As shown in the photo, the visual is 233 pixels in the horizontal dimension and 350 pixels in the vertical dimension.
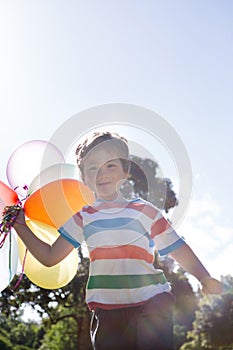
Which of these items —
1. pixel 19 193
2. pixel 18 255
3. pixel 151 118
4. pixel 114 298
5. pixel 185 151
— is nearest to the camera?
pixel 114 298

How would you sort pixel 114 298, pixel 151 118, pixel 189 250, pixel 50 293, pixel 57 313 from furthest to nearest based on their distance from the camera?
pixel 57 313 < pixel 50 293 < pixel 151 118 < pixel 189 250 < pixel 114 298

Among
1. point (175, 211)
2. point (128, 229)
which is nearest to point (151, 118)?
point (175, 211)

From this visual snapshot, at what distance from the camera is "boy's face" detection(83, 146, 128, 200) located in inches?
84.0

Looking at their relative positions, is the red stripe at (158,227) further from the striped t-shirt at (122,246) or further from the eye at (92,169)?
the eye at (92,169)

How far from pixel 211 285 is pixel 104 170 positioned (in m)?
0.67

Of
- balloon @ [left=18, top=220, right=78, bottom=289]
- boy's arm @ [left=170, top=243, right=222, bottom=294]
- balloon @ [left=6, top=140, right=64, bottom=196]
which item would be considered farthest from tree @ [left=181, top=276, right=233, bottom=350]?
boy's arm @ [left=170, top=243, right=222, bottom=294]

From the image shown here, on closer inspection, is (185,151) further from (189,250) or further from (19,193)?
(19,193)

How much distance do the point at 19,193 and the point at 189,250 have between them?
1.29m

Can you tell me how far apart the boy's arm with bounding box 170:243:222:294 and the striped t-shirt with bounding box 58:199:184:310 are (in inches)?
1.4

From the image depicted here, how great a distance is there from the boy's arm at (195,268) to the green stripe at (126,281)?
14 cm

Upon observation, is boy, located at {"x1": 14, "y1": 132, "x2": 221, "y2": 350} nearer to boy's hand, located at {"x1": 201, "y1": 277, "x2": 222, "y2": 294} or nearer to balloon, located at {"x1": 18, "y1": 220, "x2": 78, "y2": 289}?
boy's hand, located at {"x1": 201, "y1": 277, "x2": 222, "y2": 294}

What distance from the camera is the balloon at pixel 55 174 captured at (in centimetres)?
265

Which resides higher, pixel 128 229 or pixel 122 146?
pixel 122 146

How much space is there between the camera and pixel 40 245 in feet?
6.79
